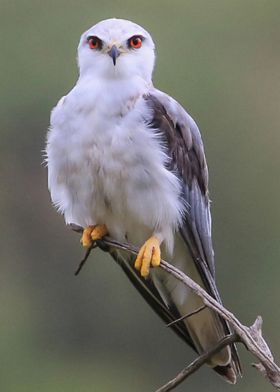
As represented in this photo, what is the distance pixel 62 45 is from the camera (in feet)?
58.8

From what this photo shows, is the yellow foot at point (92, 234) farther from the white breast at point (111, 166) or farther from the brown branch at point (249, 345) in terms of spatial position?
the brown branch at point (249, 345)

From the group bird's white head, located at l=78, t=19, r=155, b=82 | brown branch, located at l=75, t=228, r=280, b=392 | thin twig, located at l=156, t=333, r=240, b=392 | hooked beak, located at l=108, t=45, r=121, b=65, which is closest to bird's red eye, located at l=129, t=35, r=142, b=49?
bird's white head, located at l=78, t=19, r=155, b=82

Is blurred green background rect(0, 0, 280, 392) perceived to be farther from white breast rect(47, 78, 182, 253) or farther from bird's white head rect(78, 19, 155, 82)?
white breast rect(47, 78, 182, 253)

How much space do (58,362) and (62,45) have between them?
3.66m

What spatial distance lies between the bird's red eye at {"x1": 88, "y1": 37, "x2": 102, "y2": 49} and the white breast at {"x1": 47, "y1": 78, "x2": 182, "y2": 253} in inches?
8.5

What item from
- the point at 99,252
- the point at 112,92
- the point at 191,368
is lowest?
the point at 99,252

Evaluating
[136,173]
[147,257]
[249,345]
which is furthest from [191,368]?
[136,173]

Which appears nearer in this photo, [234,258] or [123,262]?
[123,262]

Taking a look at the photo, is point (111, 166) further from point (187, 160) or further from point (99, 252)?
point (99, 252)

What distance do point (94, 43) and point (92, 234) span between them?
68cm

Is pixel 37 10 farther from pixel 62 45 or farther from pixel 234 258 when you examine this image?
pixel 234 258

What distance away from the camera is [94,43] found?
18.6ft

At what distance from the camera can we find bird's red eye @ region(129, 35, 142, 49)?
5691 mm

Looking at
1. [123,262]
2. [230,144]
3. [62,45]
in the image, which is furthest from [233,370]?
[62,45]
